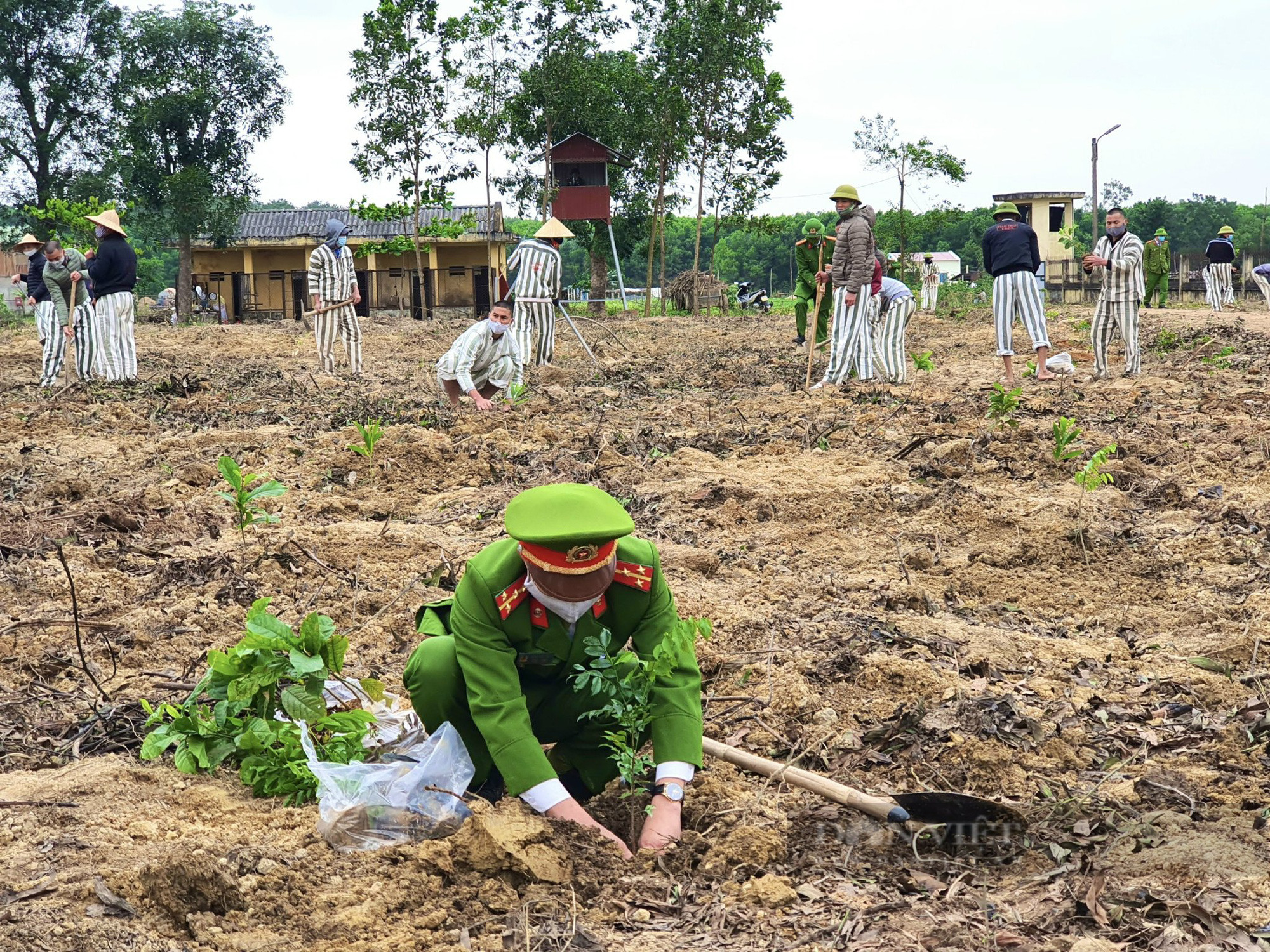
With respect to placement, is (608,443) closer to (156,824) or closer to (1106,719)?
(1106,719)

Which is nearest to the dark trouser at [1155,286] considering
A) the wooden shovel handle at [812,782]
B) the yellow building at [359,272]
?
the yellow building at [359,272]

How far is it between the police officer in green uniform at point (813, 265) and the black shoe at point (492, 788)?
8.89 m

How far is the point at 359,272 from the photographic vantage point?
114 ft

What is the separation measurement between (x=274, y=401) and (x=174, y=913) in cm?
882

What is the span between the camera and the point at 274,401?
10797 mm

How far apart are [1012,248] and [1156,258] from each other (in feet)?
36.0

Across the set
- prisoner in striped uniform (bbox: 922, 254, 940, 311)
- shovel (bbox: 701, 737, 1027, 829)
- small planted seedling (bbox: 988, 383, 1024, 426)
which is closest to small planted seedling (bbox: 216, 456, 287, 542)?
shovel (bbox: 701, 737, 1027, 829)

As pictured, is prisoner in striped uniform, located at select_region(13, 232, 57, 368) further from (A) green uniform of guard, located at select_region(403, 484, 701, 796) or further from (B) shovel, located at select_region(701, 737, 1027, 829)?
(B) shovel, located at select_region(701, 737, 1027, 829)

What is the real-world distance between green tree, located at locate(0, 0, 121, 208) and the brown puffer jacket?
2983 centimetres

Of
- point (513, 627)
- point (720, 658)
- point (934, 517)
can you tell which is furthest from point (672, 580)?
point (513, 627)

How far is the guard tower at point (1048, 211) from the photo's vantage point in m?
40.9

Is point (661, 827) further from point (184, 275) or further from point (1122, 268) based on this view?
point (184, 275)

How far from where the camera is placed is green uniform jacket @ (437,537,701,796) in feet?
8.97

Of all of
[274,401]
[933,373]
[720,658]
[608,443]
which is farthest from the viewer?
[933,373]
